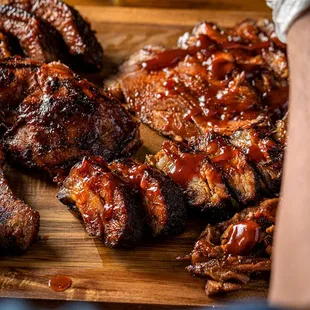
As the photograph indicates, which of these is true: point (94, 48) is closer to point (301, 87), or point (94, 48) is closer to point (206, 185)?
point (206, 185)

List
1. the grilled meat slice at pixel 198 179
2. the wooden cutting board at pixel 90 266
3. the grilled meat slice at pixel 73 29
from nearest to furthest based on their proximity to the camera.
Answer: the wooden cutting board at pixel 90 266, the grilled meat slice at pixel 198 179, the grilled meat slice at pixel 73 29

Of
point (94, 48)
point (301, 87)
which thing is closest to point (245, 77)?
point (94, 48)

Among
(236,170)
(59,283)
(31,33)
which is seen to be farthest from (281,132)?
(31,33)

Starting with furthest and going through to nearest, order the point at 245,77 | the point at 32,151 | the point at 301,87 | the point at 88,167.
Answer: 1. the point at 245,77
2. the point at 32,151
3. the point at 88,167
4. the point at 301,87

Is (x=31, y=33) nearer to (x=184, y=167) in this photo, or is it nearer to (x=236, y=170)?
A: (x=184, y=167)

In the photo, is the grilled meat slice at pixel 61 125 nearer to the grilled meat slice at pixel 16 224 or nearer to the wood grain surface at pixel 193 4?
the grilled meat slice at pixel 16 224

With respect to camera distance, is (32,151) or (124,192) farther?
(32,151)

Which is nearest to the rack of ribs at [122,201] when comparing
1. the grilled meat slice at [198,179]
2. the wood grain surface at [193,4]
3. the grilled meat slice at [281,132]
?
the grilled meat slice at [198,179]
